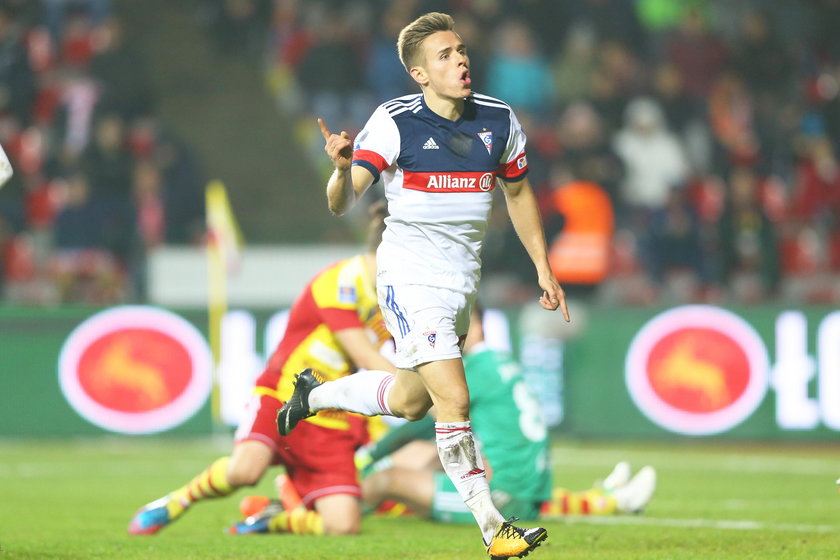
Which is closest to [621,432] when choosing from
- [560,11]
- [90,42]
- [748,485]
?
[748,485]

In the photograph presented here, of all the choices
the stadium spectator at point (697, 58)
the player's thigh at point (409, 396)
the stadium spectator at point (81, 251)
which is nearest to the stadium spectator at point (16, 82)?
the stadium spectator at point (81, 251)

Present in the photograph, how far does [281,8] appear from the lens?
19359 millimetres

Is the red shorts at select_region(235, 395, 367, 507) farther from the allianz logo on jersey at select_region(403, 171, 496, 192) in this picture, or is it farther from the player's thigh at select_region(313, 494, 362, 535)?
the allianz logo on jersey at select_region(403, 171, 496, 192)

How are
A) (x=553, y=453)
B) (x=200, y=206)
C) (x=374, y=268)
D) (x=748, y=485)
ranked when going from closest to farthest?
(x=374, y=268), (x=748, y=485), (x=553, y=453), (x=200, y=206)

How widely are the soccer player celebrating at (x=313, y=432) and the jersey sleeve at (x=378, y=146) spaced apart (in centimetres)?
163

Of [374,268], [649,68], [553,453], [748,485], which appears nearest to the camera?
[374,268]

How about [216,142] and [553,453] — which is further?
[216,142]

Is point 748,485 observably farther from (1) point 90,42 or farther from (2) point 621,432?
(1) point 90,42

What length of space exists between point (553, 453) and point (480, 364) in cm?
516

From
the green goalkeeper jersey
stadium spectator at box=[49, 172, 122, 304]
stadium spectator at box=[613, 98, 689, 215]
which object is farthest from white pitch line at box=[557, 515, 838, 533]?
stadium spectator at box=[613, 98, 689, 215]

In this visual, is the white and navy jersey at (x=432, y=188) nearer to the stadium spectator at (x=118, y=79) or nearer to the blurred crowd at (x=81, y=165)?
the blurred crowd at (x=81, y=165)

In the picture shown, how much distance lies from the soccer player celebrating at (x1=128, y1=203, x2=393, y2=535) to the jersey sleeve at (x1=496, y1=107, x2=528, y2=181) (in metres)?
1.47

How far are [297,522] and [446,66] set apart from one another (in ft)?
9.73

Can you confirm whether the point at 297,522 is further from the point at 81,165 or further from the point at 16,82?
the point at 16,82
